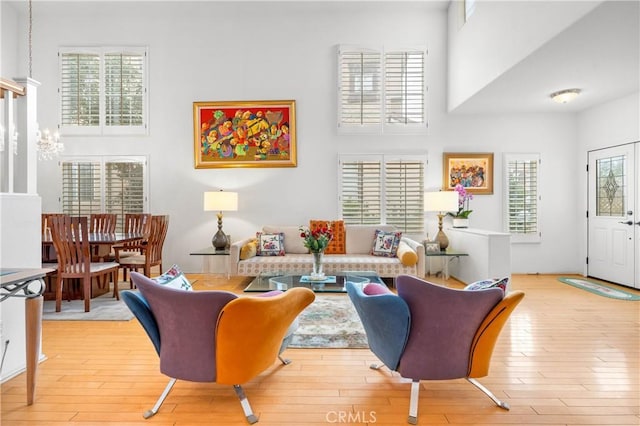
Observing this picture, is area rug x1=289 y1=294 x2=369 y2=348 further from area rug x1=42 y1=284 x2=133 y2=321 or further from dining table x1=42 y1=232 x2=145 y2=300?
dining table x1=42 y1=232 x2=145 y2=300

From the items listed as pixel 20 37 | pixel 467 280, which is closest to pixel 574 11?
pixel 467 280

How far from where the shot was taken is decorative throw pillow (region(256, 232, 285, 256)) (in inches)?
199

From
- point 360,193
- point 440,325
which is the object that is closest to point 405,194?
point 360,193

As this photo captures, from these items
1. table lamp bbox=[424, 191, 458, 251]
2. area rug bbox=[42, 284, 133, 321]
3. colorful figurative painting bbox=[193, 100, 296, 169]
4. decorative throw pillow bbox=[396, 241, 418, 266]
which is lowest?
area rug bbox=[42, 284, 133, 321]

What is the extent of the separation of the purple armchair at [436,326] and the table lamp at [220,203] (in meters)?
3.66

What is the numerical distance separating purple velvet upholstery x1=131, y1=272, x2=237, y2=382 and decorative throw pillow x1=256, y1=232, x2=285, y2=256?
309cm

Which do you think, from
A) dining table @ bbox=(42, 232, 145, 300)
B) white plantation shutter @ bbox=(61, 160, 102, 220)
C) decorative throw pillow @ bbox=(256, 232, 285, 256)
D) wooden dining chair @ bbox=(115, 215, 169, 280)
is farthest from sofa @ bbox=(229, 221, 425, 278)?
white plantation shutter @ bbox=(61, 160, 102, 220)

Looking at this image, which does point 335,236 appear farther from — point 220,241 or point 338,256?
point 220,241

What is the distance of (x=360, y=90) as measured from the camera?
5.72m

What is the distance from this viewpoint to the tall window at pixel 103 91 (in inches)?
227

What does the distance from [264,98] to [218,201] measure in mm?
1875

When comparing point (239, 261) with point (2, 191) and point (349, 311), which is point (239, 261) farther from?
→ point (2, 191)

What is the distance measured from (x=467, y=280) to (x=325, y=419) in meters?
3.68

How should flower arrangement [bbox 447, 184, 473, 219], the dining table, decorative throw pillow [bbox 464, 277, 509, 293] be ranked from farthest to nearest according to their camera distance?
flower arrangement [bbox 447, 184, 473, 219] → the dining table → decorative throw pillow [bbox 464, 277, 509, 293]
